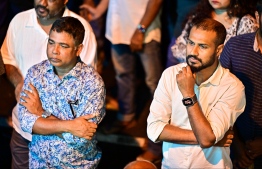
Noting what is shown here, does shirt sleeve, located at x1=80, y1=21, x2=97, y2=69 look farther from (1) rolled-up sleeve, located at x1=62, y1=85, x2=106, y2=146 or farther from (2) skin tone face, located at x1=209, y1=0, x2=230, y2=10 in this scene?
(2) skin tone face, located at x1=209, y1=0, x2=230, y2=10

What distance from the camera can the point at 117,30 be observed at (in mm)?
4516

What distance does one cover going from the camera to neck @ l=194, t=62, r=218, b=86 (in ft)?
9.61

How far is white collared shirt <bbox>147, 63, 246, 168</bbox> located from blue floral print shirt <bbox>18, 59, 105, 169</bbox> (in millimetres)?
344

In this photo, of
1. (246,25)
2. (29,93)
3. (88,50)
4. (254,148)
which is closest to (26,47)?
(88,50)

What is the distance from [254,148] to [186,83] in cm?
92

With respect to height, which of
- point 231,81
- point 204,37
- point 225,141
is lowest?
point 225,141

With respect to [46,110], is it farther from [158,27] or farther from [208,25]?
[158,27]

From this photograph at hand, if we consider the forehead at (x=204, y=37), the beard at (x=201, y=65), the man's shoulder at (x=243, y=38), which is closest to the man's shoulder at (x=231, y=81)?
the beard at (x=201, y=65)

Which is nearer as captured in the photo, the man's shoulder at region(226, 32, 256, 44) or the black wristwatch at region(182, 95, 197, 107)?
the black wristwatch at region(182, 95, 197, 107)

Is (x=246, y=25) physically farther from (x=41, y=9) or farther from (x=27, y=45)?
(x=27, y=45)

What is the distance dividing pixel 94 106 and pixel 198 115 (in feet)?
1.95

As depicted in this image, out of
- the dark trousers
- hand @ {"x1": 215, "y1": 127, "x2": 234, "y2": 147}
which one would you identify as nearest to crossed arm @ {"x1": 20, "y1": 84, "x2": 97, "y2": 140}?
the dark trousers

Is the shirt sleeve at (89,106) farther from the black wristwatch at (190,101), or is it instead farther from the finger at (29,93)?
the black wristwatch at (190,101)

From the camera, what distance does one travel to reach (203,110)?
9.68 ft
